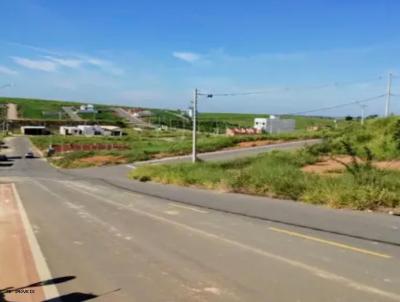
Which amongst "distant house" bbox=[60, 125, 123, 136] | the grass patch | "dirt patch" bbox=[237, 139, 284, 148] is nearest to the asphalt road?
the grass patch

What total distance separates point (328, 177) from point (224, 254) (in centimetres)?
1156

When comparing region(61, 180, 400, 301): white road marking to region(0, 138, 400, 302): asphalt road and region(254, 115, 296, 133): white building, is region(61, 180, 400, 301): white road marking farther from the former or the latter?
region(254, 115, 296, 133): white building

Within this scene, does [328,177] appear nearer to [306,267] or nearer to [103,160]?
[306,267]

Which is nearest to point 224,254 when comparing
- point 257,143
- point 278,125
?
point 257,143

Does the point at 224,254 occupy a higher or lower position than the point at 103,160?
higher

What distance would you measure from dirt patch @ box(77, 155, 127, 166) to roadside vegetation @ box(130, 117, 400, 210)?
30623 millimetres

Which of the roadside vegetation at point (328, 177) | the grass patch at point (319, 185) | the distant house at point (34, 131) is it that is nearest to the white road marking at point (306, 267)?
the grass patch at point (319, 185)

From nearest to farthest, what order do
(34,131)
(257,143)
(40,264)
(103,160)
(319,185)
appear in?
(40,264), (319,185), (103,160), (257,143), (34,131)

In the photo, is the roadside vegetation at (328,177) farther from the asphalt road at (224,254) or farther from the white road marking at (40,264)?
the white road marking at (40,264)

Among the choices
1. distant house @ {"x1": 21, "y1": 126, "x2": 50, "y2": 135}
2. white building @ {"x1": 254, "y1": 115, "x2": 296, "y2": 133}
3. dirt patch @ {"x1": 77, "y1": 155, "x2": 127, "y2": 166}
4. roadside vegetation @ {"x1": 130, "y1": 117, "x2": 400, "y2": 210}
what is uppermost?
roadside vegetation @ {"x1": 130, "y1": 117, "x2": 400, "y2": 210}

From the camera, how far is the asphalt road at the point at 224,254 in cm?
716

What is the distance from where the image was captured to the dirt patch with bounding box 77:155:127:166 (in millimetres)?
69750

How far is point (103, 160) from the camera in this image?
7188cm

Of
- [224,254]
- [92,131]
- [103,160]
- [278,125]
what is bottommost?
[92,131]
